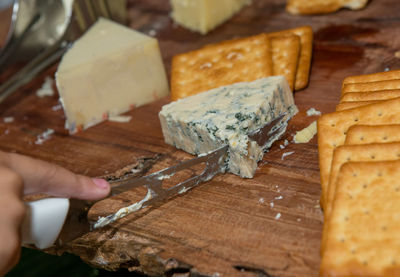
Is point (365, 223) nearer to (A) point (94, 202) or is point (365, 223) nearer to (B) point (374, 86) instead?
(B) point (374, 86)

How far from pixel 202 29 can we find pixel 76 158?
51.4 inches

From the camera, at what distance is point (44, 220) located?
1459 millimetres

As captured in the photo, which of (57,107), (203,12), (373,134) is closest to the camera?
(373,134)

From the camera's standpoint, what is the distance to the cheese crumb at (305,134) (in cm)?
203

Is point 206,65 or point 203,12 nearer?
point 206,65

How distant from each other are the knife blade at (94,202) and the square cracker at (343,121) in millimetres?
303

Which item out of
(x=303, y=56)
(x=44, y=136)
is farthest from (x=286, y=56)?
(x=44, y=136)

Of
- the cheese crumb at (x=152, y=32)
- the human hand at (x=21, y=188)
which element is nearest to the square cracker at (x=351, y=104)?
the human hand at (x=21, y=188)

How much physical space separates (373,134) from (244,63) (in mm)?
946

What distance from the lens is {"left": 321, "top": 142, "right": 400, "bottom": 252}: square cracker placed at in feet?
4.97

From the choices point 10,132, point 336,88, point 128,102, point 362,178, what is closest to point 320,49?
point 336,88

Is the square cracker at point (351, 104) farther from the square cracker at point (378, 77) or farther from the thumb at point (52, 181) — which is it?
the thumb at point (52, 181)

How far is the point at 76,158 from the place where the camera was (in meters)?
2.36

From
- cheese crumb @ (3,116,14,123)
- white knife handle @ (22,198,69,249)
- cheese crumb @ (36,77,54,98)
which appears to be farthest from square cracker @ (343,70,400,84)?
cheese crumb @ (3,116,14,123)
